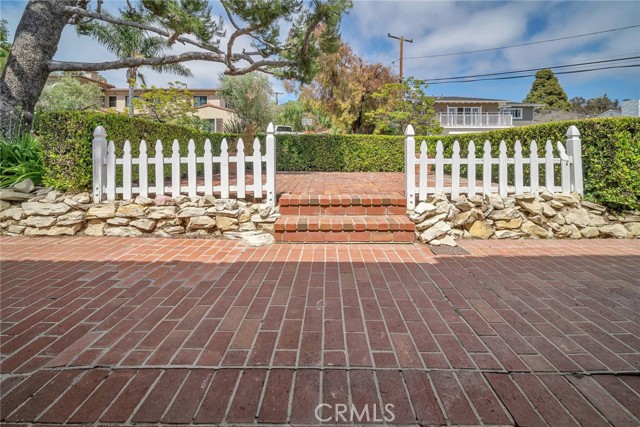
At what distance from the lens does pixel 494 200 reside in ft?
14.1

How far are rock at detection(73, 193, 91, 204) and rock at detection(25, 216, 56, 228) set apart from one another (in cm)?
38

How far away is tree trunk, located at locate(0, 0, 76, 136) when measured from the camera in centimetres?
562

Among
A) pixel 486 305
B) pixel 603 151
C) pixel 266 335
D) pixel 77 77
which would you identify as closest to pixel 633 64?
pixel 603 151

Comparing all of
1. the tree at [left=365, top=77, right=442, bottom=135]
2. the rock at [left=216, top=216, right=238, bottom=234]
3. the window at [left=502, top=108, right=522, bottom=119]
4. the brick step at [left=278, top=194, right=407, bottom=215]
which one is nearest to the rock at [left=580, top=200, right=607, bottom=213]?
the brick step at [left=278, top=194, right=407, bottom=215]

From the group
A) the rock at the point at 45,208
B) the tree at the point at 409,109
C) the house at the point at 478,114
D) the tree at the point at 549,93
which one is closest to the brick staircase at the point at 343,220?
the rock at the point at 45,208

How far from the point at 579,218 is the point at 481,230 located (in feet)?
4.20

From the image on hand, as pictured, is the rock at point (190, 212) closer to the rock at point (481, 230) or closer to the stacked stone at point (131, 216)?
the stacked stone at point (131, 216)

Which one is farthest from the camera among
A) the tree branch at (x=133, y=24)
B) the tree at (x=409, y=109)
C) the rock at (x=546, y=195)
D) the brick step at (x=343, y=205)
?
the tree at (x=409, y=109)

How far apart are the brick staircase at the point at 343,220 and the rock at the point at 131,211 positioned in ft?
6.00

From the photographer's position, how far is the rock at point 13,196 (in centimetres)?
422

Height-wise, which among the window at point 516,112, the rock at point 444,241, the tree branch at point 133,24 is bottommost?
the rock at point 444,241

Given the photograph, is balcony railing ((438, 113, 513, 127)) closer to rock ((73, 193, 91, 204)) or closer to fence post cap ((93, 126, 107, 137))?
fence post cap ((93, 126, 107, 137))

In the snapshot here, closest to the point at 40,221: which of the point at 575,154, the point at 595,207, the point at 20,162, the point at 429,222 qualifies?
the point at 20,162

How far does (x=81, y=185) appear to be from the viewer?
4293 millimetres
